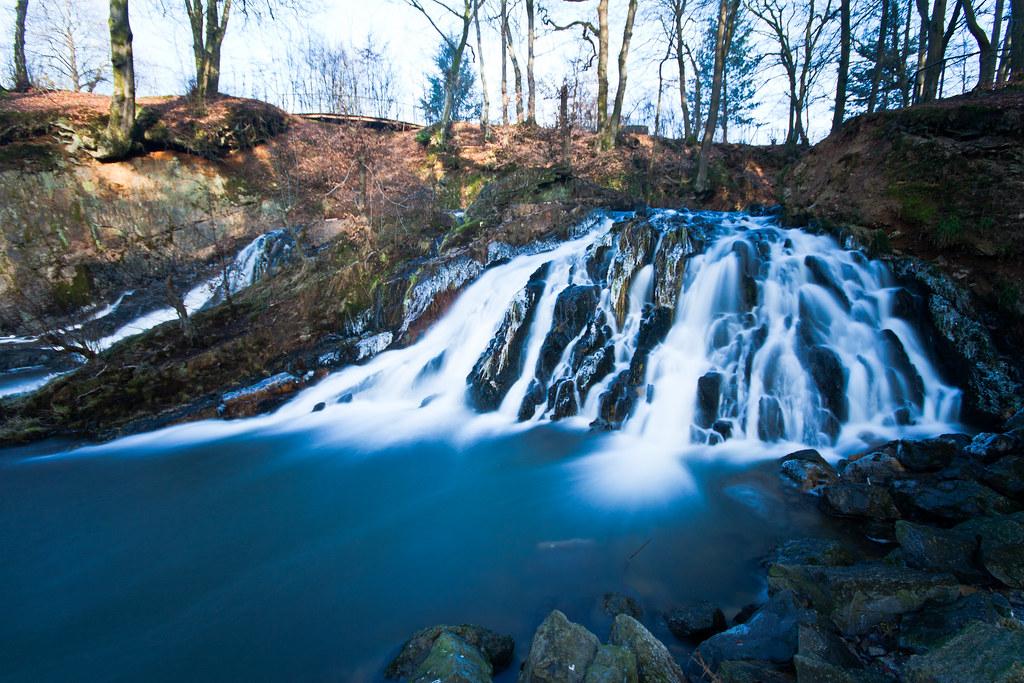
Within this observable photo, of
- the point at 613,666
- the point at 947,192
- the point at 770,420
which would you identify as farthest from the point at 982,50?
the point at 613,666

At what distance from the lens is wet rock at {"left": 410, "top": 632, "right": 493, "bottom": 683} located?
223 centimetres

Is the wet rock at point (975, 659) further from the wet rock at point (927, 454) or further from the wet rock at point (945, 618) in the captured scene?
the wet rock at point (927, 454)

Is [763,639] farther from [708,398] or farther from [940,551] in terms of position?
[708,398]

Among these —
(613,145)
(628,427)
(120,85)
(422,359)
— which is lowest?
(628,427)

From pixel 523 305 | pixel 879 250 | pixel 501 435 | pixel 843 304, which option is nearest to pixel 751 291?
pixel 843 304

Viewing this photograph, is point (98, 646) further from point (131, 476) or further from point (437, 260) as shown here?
point (437, 260)

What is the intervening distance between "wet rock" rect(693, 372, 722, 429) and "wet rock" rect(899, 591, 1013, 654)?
3.49 m

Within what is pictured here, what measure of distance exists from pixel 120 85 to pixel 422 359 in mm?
12490

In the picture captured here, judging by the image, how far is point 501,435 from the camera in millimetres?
6457

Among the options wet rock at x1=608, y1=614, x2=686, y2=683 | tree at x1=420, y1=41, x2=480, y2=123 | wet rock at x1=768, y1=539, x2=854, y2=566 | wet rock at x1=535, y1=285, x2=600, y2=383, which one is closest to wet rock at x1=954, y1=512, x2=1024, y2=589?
wet rock at x1=768, y1=539, x2=854, y2=566

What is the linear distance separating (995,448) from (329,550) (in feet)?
21.1

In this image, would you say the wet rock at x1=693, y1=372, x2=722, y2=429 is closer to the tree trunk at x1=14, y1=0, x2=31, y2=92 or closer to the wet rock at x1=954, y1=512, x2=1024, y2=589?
the wet rock at x1=954, y1=512, x2=1024, y2=589

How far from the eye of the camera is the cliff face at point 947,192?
250 inches

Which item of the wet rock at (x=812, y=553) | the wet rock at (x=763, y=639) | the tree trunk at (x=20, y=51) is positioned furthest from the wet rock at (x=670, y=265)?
the tree trunk at (x=20, y=51)
